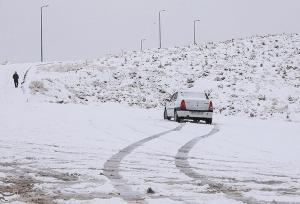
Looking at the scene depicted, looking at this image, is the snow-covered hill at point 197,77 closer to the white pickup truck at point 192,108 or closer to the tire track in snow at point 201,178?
the white pickup truck at point 192,108

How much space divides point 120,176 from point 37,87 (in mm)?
33299

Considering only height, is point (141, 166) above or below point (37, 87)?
below

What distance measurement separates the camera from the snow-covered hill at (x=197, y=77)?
131ft

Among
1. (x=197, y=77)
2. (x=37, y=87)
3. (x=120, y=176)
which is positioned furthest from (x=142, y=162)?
(x=197, y=77)

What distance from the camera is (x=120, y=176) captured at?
26.1 ft

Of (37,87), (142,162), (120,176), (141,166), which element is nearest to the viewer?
(120,176)

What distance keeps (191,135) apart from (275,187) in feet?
26.9

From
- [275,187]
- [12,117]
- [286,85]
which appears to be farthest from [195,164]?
[286,85]

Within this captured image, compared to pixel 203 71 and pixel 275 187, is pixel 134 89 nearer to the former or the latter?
pixel 203 71

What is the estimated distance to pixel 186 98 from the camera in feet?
72.6

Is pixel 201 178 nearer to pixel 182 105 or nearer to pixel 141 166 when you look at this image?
pixel 141 166

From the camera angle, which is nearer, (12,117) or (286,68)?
(12,117)

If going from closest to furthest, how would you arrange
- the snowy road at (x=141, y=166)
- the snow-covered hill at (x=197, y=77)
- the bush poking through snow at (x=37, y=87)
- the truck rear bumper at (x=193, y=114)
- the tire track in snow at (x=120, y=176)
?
the tire track in snow at (x=120, y=176)
the snowy road at (x=141, y=166)
the truck rear bumper at (x=193, y=114)
the bush poking through snow at (x=37, y=87)
the snow-covered hill at (x=197, y=77)

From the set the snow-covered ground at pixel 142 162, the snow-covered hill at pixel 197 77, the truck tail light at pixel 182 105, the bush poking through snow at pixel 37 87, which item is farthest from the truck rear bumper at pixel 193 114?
the bush poking through snow at pixel 37 87
